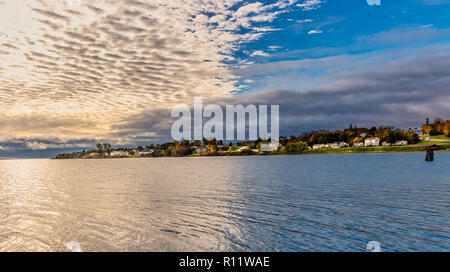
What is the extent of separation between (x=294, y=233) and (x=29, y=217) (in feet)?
89.5

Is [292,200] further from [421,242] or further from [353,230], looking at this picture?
[421,242]

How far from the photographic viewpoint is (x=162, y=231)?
21.8m

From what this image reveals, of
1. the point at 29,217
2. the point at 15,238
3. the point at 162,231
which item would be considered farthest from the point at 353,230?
the point at 29,217

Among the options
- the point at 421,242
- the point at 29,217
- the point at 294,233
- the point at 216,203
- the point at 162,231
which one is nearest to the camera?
the point at 421,242

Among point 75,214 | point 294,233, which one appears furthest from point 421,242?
point 75,214

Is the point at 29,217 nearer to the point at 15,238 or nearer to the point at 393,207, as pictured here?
the point at 15,238

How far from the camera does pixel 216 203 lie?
110 feet

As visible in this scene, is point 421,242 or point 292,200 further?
point 292,200
